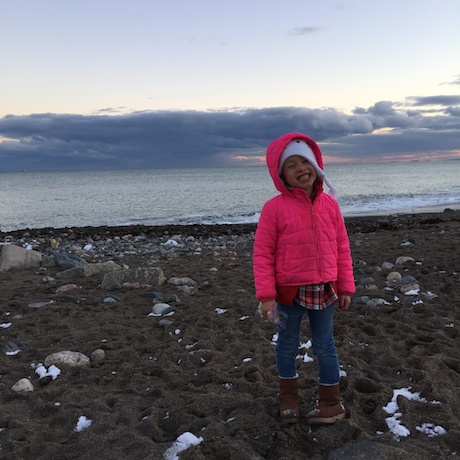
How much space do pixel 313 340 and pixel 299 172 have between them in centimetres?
124

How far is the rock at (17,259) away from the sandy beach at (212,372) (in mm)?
1817

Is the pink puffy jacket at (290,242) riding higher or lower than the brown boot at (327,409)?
higher

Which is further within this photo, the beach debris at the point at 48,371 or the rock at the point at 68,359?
the rock at the point at 68,359

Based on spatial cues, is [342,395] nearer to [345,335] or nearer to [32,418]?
[345,335]

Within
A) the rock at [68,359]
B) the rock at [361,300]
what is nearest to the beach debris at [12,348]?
the rock at [68,359]

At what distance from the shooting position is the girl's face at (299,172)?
3.31m

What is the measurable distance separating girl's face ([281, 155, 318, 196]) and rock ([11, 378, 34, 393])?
9.85ft

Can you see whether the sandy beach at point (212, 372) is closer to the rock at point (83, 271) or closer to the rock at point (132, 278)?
the rock at point (132, 278)

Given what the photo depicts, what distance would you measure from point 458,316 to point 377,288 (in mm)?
1691

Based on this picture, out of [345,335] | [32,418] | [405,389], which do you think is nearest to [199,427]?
[32,418]

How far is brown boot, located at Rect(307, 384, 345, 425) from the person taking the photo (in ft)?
11.1

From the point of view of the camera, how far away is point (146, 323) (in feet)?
20.4

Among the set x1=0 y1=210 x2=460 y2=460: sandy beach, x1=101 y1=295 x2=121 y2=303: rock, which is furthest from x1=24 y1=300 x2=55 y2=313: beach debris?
x1=101 y1=295 x2=121 y2=303: rock

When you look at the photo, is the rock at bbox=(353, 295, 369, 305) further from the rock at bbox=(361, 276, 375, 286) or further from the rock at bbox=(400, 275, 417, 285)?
the rock at bbox=(400, 275, 417, 285)
